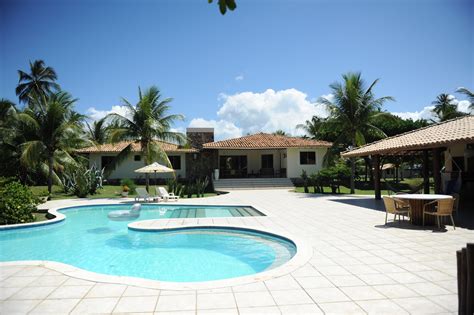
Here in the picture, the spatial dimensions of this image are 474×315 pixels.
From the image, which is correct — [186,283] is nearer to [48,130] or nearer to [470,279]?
[470,279]

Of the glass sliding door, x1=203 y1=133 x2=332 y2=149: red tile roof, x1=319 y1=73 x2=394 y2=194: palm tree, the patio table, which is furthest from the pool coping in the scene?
the glass sliding door

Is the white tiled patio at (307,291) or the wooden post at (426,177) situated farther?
the wooden post at (426,177)

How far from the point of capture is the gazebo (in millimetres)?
10797

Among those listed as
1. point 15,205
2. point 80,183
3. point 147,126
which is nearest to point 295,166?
point 147,126

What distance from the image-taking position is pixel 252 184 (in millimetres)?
25391

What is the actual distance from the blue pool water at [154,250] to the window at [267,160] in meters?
20.6

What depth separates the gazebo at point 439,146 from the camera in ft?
35.4

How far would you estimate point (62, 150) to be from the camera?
818 inches

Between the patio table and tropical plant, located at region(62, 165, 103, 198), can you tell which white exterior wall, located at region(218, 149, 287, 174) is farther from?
the patio table

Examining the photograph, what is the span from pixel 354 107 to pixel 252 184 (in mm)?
9903

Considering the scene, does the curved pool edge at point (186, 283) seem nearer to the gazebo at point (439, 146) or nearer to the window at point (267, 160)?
the gazebo at point (439, 146)

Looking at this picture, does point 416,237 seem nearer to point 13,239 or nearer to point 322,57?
point 322,57

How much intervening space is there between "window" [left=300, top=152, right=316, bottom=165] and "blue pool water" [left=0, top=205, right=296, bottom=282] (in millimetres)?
19808

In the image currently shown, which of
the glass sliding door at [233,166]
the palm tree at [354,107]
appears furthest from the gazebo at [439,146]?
the glass sliding door at [233,166]
